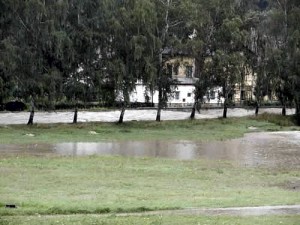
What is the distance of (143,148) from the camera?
1548 inches

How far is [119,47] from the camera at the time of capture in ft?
182

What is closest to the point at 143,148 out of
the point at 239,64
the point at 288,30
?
the point at 239,64

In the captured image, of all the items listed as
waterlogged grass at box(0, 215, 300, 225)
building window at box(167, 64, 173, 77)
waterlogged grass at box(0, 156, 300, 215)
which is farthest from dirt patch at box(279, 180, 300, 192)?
building window at box(167, 64, 173, 77)

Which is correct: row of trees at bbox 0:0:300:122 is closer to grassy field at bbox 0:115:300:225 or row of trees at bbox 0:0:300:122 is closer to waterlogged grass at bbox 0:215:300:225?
grassy field at bbox 0:115:300:225

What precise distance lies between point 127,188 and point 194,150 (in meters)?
17.8

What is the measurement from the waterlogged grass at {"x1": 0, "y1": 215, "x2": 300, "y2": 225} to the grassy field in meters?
0.02

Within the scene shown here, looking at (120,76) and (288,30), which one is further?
(288,30)

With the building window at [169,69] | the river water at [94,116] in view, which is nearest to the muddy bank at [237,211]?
the river water at [94,116]

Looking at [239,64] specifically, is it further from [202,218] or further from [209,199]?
[202,218]

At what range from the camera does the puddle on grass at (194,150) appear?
34.1 meters

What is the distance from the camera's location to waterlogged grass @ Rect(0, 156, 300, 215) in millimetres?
16516

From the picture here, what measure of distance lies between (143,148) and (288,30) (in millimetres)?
32631

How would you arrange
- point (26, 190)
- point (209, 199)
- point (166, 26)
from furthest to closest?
1. point (166, 26)
2. point (26, 190)
3. point (209, 199)

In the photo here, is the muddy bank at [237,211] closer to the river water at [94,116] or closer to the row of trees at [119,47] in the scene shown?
the row of trees at [119,47]
